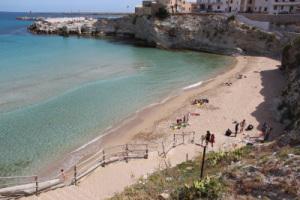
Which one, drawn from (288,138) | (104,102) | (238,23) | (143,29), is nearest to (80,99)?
(104,102)

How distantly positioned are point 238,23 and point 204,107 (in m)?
39.8

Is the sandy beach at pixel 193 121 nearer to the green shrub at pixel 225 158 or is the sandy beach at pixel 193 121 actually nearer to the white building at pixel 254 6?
the green shrub at pixel 225 158

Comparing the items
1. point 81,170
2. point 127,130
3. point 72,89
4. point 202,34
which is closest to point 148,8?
point 202,34

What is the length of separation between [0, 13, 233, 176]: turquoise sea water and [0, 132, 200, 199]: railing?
1.66 m

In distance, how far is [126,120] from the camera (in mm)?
28594

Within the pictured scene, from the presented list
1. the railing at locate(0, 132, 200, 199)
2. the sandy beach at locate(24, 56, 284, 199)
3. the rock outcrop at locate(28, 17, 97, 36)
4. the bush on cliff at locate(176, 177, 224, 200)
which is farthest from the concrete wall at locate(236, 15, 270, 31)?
the bush on cliff at locate(176, 177, 224, 200)

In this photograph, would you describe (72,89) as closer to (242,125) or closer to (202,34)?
(242,125)

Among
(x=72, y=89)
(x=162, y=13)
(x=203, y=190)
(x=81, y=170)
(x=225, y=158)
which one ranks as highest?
(x=162, y=13)

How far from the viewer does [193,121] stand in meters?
28.3

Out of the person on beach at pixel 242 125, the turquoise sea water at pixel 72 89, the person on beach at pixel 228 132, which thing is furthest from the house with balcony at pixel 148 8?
the person on beach at pixel 228 132

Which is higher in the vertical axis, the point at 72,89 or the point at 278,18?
the point at 278,18

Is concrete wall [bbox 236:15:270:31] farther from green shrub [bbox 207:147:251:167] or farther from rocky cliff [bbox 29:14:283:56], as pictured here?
green shrub [bbox 207:147:251:167]

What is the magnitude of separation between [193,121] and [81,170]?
12944 millimetres

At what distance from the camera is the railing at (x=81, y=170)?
586 inches
